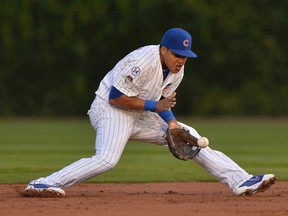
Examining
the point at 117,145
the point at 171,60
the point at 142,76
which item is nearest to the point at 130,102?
the point at 142,76

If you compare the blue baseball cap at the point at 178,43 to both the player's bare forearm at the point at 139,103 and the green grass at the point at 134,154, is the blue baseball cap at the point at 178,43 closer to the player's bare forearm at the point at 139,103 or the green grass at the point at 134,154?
the player's bare forearm at the point at 139,103

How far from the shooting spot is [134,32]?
101 ft

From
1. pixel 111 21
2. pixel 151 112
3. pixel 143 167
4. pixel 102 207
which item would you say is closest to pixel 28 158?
pixel 143 167

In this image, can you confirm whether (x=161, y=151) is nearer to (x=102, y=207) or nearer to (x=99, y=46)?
(x=102, y=207)

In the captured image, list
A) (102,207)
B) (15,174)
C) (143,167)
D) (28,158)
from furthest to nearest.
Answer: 1. (28,158)
2. (143,167)
3. (15,174)
4. (102,207)

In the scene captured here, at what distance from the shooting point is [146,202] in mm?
7371

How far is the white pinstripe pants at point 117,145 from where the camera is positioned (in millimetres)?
7520

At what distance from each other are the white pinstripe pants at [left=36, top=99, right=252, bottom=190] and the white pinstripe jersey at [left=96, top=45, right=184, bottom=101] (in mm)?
184

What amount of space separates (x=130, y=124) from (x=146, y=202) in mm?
721

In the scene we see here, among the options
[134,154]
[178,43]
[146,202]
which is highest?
[178,43]

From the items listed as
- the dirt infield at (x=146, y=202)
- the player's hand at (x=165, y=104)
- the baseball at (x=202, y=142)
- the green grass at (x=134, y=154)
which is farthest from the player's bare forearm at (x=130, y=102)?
the green grass at (x=134, y=154)

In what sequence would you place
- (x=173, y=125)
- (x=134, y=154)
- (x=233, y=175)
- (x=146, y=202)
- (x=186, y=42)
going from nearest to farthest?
(x=146, y=202) < (x=186, y=42) < (x=173, y=125) < (x=233, y=175) < (x=134, y=154)

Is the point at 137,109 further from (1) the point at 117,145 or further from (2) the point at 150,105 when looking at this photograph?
(1) the point at 117,145

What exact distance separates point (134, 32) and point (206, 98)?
127 inches
